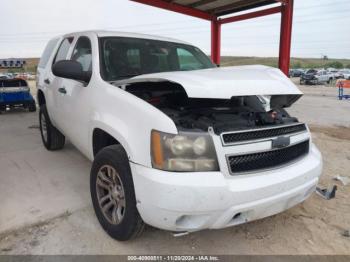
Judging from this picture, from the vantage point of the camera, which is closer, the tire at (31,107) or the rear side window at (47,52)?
the rear side window at (47,52)

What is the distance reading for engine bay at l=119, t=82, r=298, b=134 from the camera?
233cm

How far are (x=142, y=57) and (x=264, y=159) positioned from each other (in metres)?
2.03

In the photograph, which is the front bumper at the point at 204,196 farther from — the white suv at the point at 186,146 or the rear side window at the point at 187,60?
the rear side window at the point at 187,60

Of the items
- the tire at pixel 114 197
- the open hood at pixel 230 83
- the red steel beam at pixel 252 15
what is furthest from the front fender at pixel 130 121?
the red steel beam at pixel 252 15

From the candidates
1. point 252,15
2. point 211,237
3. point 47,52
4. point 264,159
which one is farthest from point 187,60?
point 252,15

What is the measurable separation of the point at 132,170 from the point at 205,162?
543 millimetres

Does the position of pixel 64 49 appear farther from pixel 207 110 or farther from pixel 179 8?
pixel 179 8

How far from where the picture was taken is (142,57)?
11.9 feet

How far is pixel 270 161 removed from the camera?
2.30 meters

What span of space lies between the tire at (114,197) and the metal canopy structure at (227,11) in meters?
6.10

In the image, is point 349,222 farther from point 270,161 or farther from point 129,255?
point 129,255

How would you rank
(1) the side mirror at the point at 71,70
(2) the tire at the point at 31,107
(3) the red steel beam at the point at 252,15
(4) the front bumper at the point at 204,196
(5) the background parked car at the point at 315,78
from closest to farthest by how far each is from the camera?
(4) the front bumper at the point at 204,196, (1) the side mirror at the point at 71,70, (3) the red steel beam at the point at 252,15, (2) the tire at the point at 31,107, (5) the background parked car at the point at 315,78

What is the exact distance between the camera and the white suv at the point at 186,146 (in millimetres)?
2059

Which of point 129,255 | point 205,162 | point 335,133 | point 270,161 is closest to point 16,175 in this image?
point 129,255
